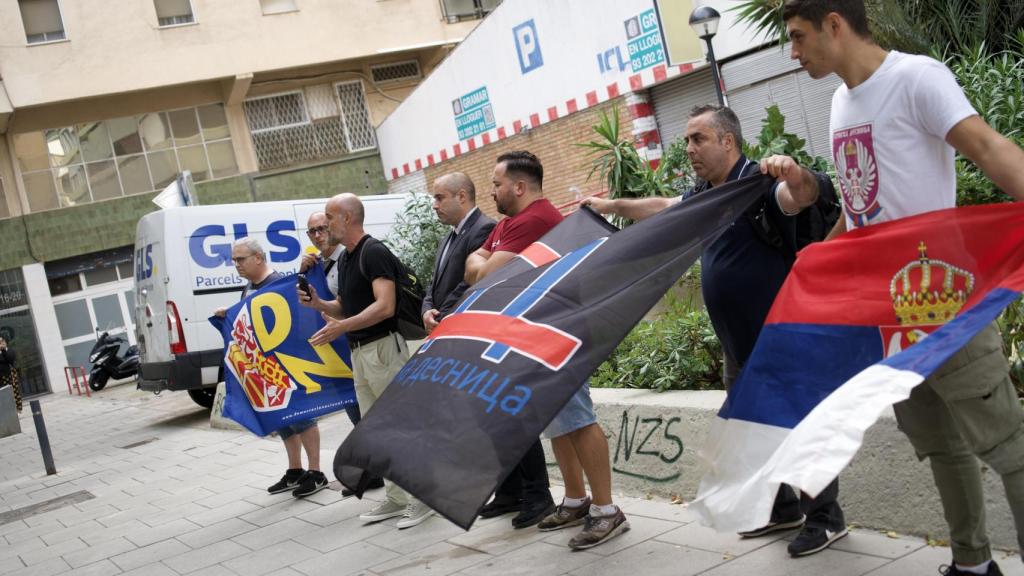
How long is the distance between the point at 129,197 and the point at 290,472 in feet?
71.5

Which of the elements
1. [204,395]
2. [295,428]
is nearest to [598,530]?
[295,428]

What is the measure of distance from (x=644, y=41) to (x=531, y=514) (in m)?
11.6

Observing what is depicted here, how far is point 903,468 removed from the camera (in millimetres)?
4285

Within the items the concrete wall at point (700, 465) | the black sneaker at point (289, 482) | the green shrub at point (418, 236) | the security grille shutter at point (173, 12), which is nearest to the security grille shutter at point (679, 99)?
the green shrub at point (418, 236)

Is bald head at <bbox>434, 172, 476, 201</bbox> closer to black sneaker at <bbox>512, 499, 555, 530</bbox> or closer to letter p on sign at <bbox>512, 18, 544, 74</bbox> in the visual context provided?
black sneaker at <bbox>512, 499, 555, 530</bbox>

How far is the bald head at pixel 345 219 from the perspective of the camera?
659 cm

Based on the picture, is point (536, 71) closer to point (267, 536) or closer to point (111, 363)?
point (111, 363)

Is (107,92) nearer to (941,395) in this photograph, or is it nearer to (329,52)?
(329,52)

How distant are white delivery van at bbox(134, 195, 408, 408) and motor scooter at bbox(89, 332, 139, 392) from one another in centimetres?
1057

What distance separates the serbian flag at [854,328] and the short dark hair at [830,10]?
2.10 feet

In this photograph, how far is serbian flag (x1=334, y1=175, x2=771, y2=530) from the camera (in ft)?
11.7

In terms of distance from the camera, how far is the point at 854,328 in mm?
3338

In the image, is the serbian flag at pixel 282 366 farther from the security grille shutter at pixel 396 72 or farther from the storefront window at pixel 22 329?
the storefront window at pixel 22 329

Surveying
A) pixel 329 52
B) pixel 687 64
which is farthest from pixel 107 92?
pixel 687 64
